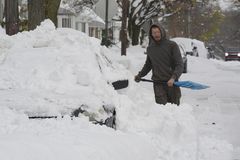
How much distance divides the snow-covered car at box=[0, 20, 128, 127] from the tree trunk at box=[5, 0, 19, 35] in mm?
5929

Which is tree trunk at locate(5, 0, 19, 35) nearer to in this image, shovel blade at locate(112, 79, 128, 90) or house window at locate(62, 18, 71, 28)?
shovel blade at locate(112, 79, 128, 90)

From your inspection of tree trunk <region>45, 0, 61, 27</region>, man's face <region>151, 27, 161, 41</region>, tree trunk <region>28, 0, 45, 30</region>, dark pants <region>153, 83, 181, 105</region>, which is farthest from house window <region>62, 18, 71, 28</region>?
man's face <region>151, 27, 161, 41</region>

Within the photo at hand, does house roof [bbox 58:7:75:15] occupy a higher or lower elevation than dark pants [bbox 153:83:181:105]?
lower

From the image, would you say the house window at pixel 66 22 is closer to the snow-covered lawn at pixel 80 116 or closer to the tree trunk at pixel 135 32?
the tree trunk at pixel 135 32

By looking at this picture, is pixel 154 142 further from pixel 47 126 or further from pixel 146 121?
pixel 47 126

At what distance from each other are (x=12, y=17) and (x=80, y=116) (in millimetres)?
8475

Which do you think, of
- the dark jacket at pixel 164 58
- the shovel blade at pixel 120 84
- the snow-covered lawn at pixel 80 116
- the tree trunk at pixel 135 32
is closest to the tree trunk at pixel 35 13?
the dark jacket at pixel 164 58

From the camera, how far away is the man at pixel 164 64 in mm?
8695

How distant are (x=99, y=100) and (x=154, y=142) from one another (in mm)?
831

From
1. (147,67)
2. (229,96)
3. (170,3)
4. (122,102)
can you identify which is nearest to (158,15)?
(170,3)

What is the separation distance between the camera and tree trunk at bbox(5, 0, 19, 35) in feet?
45.4

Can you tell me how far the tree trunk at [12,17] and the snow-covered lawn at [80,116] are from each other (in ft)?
19.4

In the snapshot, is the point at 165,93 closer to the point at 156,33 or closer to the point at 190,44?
the point at 156,33

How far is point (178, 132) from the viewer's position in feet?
25.4
